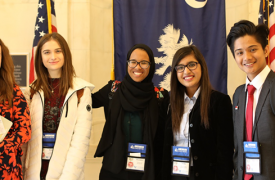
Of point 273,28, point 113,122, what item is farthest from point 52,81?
point 273,28

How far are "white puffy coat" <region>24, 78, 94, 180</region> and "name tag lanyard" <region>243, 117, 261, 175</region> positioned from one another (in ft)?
4.63

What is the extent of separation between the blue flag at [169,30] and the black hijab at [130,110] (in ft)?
5.52

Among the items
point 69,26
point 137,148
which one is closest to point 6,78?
point 137,148

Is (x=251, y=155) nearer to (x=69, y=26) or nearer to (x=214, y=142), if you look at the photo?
(x=214, y=142)

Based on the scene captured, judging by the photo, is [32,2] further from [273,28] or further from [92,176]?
[273,28]

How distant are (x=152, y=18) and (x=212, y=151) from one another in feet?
9.17

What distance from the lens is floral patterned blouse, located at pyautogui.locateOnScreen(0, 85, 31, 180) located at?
225 cm

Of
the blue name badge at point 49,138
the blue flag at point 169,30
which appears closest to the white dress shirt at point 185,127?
the blue name badge at point 49,138

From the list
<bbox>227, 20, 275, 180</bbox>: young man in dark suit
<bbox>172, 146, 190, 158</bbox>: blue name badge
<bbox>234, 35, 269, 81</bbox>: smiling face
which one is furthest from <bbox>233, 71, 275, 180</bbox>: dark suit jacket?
<bbox>172, 146, 190, 158</bbox>: blue name badge

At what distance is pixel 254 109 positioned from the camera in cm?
223

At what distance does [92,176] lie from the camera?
465 centimetres

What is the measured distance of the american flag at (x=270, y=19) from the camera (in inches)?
158

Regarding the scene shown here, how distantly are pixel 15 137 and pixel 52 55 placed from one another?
0.85 meters

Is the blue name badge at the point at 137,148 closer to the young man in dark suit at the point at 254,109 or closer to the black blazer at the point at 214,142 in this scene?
the black blazer at the point at 214,142
